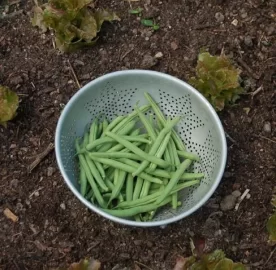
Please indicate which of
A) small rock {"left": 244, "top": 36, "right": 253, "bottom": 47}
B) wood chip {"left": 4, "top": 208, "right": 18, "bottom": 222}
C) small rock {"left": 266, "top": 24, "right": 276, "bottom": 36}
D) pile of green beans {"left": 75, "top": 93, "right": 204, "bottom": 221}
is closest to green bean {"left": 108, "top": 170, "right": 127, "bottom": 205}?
pile of green beans {"left": 75, "top": 93, "right": 204, "bottom": 221}

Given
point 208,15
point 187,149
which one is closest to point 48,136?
point 187,149

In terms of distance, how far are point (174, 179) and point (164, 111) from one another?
37 cm

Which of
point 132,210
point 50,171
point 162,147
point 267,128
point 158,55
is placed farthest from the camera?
point 158,55

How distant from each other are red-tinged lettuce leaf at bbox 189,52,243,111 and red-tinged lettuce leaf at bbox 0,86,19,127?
785 millimetres

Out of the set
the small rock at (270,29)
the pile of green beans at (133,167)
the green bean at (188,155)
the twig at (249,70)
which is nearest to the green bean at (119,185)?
the pile of green beans at (133,167)

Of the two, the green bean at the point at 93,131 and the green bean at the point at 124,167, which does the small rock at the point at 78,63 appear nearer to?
the green bean at the point at 93,131

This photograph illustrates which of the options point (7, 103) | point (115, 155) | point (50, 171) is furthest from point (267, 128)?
point (7, 103)

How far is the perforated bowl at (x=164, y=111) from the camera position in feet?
7.37

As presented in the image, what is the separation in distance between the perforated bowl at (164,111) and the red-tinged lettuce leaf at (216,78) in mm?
120

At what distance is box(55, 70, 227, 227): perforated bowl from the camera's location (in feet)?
7.37

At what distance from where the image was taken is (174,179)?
221 centimetres

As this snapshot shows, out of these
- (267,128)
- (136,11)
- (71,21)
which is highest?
(71,21)

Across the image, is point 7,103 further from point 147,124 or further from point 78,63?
point 147,124

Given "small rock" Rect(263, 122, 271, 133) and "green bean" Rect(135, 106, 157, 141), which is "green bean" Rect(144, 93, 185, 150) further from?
"small rock" Rect(263, 122, 271, 133)
